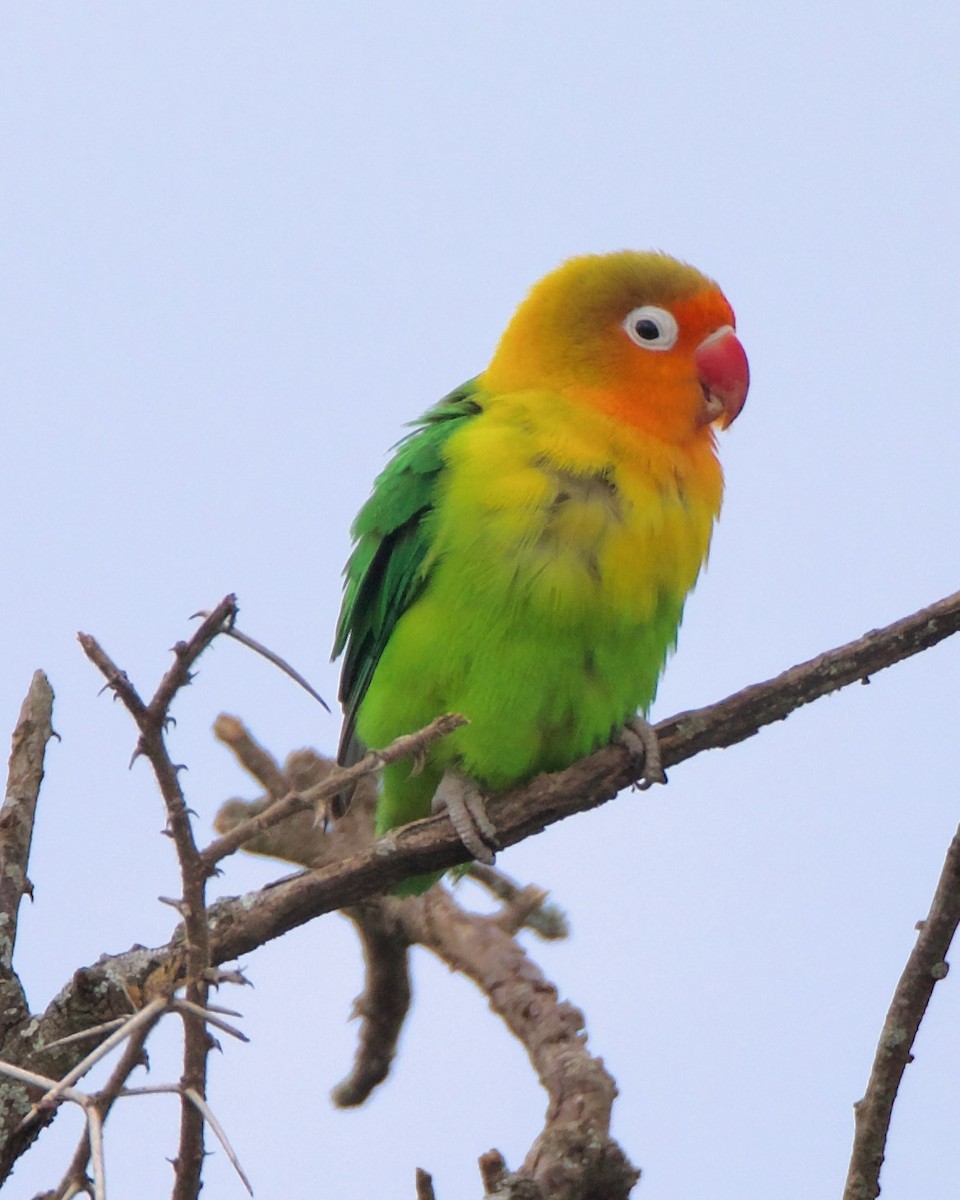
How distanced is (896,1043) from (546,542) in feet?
5.15

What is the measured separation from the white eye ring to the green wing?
0.52 m

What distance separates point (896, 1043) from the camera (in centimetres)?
272

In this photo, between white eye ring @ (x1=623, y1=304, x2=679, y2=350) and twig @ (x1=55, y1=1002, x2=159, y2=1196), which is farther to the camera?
white eye ring @ (x1=623, y1=304, x2=679, y2=350)

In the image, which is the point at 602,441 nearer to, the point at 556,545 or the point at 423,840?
the point at 556,545

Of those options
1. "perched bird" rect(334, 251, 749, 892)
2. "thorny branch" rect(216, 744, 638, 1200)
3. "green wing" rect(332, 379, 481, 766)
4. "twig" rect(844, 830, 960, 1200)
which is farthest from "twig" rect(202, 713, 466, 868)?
"green wing" rect(332, 379, 481, 766)

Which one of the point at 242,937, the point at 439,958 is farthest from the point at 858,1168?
the point at 439,958

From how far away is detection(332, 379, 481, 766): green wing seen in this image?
161 inches

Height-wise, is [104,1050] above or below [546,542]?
below

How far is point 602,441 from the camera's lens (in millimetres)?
3986

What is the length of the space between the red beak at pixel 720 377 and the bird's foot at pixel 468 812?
1.37 metres

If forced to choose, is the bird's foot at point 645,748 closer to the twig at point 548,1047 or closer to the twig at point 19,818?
the twig at point 548,1047

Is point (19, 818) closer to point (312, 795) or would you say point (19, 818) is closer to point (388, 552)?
point (388, 552)

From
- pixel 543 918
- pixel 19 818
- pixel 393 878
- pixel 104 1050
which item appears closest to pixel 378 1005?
pixel 543 918

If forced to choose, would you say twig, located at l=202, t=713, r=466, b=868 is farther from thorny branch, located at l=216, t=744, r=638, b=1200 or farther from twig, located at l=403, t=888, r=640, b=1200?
twig, located at l=403, t=888, r=640, b=1200
